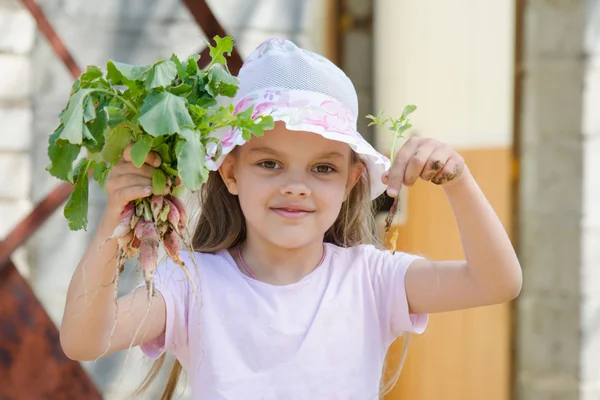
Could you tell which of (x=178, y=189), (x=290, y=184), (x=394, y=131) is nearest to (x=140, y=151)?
(x=178, y=189)

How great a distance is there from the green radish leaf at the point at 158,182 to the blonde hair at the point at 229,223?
52 centimetres

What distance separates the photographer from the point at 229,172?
2219 mm

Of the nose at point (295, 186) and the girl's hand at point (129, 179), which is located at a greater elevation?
the nose at point (295, 186)

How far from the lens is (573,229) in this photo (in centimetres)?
367

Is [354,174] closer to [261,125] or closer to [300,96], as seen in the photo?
[300,96]

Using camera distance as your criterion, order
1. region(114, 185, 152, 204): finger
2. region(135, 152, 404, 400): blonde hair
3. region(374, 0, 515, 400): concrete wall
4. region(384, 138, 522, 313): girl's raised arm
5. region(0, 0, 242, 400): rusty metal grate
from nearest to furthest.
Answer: region(114, 185, 152, 204): finger < region(384, 138, 522, 313): girl's raised arm < region(135, 152, 404, 400): blonde hair < region(0, 0, 242, 400): rusty metal grate < region(374, 0, 515, 400): concrete wall

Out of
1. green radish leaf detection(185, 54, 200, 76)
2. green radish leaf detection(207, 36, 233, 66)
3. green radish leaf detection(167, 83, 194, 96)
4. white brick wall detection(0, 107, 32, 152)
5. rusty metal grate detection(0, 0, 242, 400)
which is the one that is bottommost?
rusty metal grate detection(0, 0, 242, 400)

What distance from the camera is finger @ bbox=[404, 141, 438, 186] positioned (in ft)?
6.43

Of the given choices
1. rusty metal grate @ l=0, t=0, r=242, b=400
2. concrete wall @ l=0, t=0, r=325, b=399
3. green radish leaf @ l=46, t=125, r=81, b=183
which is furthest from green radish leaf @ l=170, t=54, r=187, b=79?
concrete wall @ l=0, t=0, r=325, b=399

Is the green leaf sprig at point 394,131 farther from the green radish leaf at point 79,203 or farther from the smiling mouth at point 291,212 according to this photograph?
the green radish leaf at point 79,203

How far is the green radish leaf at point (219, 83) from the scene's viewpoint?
71.1 inches

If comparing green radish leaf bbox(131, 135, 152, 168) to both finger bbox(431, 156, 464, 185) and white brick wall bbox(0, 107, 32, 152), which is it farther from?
white brick wall bbox(0, 107, 32, 152)

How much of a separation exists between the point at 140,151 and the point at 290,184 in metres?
0.42

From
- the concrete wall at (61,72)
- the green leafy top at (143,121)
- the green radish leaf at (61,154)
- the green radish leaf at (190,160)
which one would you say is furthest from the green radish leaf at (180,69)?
the concrete wall at (61,72)
